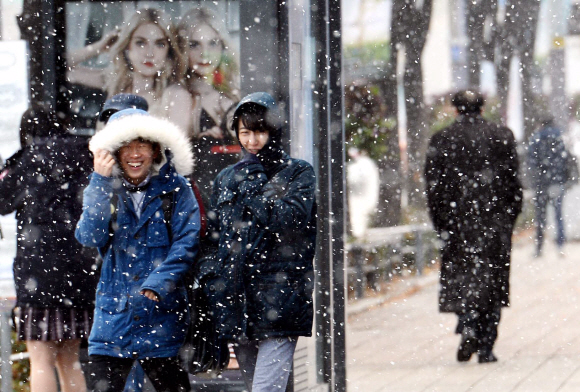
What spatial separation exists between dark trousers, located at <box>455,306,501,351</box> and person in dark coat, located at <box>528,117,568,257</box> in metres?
0.64

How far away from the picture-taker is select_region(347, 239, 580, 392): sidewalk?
5.87 metres

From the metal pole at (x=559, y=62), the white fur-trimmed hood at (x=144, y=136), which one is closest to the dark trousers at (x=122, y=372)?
the white fur-trimmed hood at (x=144, y=136)

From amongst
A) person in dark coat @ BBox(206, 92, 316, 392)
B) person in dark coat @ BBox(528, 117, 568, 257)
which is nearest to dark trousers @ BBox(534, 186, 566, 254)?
person in dark coat @ BBox(528, 117, 568, 257)

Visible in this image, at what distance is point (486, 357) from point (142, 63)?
267cm

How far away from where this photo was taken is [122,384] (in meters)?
4.44

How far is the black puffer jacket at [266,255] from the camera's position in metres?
4.30

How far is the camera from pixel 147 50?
6.05 m

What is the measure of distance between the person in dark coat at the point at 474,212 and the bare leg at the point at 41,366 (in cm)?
226

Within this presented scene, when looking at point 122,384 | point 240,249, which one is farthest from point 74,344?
point 240,249

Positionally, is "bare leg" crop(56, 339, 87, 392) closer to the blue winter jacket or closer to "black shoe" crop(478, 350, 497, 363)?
the blue winter jacket

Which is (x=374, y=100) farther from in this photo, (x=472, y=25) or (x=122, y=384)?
(x=122, y=384)

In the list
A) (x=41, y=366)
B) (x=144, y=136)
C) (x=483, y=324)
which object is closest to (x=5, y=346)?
(x=41, y=366)

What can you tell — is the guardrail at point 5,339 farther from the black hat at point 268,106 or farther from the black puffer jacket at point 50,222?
the black hat at point 268,106

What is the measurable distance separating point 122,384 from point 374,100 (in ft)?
8.10
